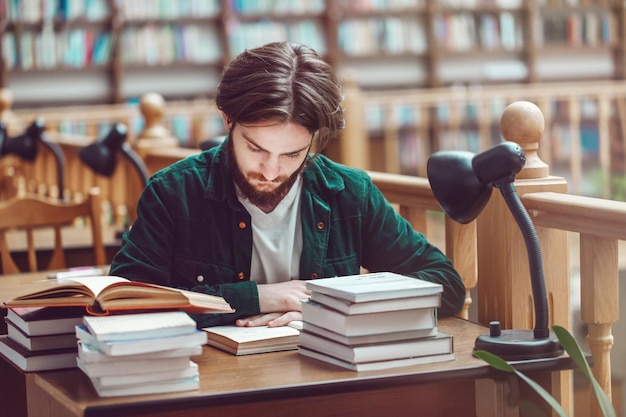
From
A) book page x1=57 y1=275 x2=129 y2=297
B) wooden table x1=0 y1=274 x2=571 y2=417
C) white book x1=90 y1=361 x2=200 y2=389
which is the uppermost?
book page x1=57 y1=275 x2=129 y2=297

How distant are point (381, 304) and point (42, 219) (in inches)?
74.7

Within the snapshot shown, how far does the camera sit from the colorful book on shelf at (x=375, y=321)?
1574 mm

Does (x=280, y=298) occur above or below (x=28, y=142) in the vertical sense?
below

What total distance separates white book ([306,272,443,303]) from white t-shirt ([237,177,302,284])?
307 mm

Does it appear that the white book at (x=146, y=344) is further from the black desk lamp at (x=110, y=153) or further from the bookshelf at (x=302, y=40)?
the bookshelf at (x=302, y=40)

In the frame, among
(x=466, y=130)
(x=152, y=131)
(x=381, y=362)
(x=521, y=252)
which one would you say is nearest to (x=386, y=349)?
(x=381, y=362)

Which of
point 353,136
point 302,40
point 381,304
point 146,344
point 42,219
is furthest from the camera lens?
point 302,40

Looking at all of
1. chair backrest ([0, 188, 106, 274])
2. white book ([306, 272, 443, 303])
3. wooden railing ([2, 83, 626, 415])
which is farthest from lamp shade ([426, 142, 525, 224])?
chair backrest ([0, 188, 106, 274])

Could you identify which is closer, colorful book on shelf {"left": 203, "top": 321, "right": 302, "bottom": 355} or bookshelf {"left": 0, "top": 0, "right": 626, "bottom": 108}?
colorful book on shelf {"left": 203, "top": 321, "right": 302, "bottom": 355}

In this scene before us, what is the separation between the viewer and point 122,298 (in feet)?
5.23

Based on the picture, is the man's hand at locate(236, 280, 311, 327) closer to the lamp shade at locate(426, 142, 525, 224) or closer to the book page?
the book page

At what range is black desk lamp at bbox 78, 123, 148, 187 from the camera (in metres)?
3.23

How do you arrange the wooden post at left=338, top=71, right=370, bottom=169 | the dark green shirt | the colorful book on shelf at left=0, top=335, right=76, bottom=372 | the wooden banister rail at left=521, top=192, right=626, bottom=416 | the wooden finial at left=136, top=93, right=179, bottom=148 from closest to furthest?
the colorful book on shelf at left=0, top=335, right=76, bottom=372 → the wooden banister rail at left=521, top=192, right=626, bottom=416 → the dark green shirt → the wooden finial at left=136, top=93, right=179, bottom=148 → the wooden post at left=338, top=71, right=370, bottom=169

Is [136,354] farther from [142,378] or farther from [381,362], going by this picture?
[381,362]
